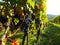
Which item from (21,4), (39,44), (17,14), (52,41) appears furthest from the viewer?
(52,41)

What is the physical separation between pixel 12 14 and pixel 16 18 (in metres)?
0.40

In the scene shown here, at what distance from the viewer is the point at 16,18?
33.0 feet

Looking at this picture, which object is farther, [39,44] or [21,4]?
[39,44]

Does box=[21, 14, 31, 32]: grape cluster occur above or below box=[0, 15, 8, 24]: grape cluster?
below

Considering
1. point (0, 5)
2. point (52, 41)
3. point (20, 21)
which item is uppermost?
point (0, 5)

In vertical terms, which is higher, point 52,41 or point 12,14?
point 12,14

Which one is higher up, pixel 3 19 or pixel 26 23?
pixel 3 19

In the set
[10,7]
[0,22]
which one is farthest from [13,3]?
[0,22]

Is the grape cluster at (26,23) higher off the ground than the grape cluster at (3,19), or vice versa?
the grape cluster at (3,19)

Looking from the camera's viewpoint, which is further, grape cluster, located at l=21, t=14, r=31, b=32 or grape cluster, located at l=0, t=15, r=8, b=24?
grape cluster, located at l=21, t=14, r=31, b=32

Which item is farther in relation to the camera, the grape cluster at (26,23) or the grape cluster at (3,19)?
the grape cluster at (26,23)

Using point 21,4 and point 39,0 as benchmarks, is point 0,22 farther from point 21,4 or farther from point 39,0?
point 39,0

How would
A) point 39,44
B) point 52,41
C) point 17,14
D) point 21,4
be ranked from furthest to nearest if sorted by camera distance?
point 52,41, point 39,44, point 17,14, point 21,4

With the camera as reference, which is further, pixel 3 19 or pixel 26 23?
pixel 26 23
